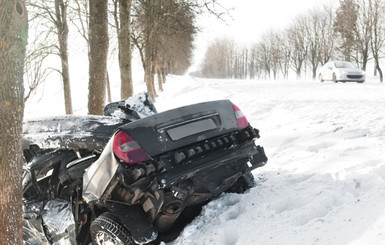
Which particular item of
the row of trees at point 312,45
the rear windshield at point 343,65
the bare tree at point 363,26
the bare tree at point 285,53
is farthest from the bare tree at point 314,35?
the rear windshield at point 343,65

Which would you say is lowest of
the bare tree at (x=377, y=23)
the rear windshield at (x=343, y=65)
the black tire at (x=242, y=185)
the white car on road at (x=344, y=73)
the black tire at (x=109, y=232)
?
the black tire at (x=109, y=232)

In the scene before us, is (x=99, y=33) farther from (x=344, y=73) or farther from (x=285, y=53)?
(x=285, y=53)

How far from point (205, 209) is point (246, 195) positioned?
481mm

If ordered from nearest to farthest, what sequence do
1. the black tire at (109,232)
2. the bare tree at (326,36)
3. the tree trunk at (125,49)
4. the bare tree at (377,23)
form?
the black tire at (109,232), the tree trunk at (125,49), the bare tree at (377,23), the bare tree at (326,36)

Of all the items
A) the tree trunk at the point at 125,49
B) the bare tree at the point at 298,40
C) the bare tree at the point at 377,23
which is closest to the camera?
the tree trunk at the point at 125,49

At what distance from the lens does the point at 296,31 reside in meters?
56.9

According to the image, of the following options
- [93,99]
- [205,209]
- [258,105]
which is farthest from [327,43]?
[205,209]

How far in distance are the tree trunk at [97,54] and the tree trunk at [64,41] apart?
726 cm

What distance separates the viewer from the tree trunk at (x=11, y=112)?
2.31 m

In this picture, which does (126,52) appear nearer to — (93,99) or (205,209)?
(93,99)

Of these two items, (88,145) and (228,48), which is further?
(228,48)

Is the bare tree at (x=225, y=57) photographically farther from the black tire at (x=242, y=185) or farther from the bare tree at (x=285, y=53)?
the black tire at (x=242, y=185)

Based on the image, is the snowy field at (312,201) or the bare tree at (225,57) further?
the bare tree at (225,57)

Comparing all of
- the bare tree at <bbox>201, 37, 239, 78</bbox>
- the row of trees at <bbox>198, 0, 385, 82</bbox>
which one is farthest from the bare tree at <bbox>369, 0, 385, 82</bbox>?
the bare tree at <bbox>201, 37, 239, 78</bbox>
